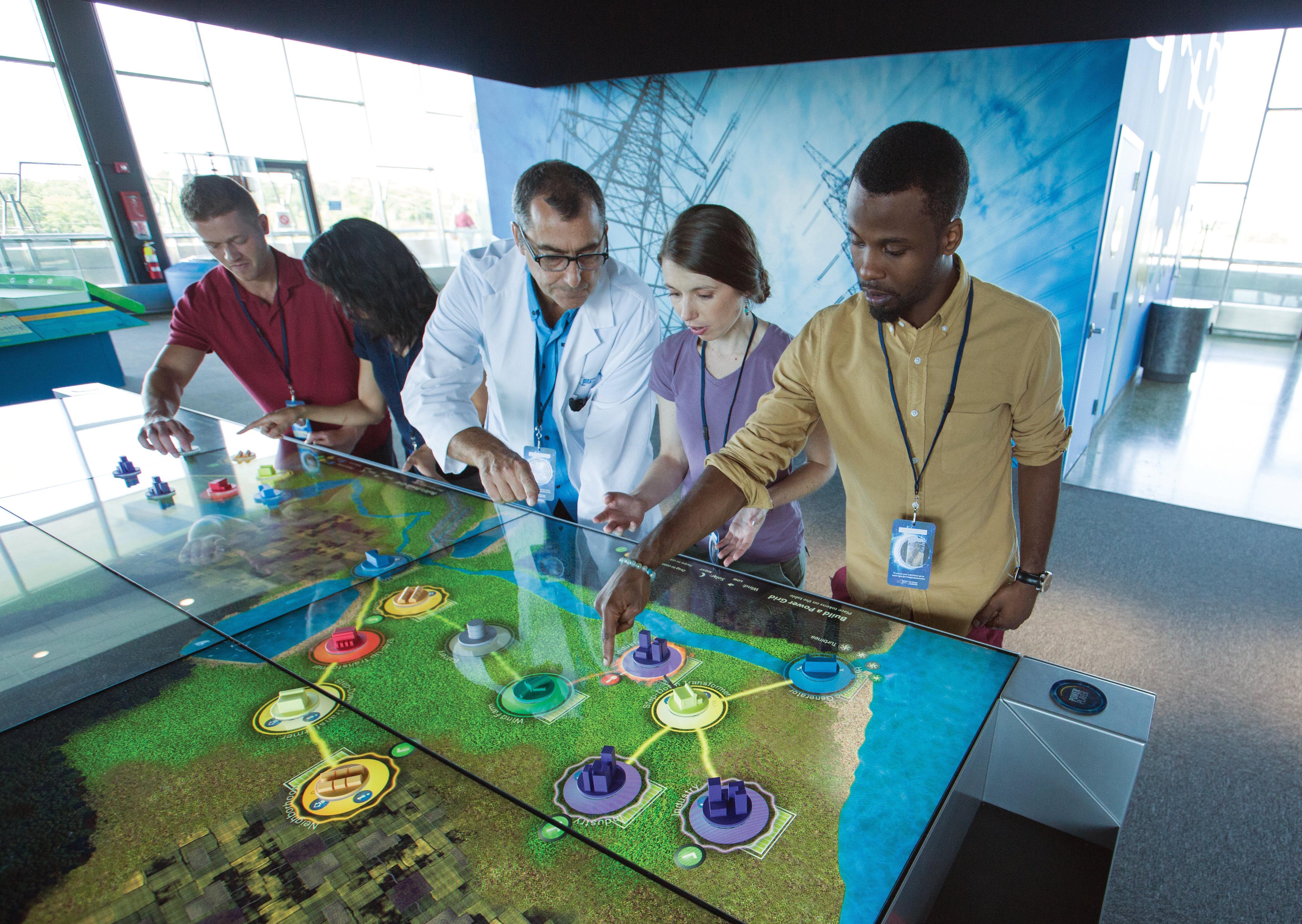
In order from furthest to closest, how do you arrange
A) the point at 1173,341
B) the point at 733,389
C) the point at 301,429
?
1. the point at 1173,341
2. the point at 301,429
3. the point at 733,389

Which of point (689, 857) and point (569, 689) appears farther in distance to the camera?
point (569, 689)

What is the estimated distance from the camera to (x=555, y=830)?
0.81 metres

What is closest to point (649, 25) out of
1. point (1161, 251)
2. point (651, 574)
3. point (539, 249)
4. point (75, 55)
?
point (539, 249)

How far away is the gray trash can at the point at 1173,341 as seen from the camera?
6.46 metres

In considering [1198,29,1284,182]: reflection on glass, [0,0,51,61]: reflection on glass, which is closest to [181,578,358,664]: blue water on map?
[1198,29,1284,182]: reflection on glass

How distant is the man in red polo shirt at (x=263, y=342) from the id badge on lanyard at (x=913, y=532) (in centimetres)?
197

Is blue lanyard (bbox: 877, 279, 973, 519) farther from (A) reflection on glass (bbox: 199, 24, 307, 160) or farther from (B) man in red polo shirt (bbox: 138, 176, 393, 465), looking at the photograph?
(A) reflection on glass (bbox: 199, 24, 307, 160)

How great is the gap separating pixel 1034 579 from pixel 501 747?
1.16 meters

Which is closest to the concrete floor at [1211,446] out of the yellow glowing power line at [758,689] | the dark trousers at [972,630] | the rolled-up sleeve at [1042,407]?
the dark trousers at [972,630]

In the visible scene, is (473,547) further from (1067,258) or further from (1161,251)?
(1161,251)

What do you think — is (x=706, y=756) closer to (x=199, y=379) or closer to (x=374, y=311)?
(x=374, y=311)

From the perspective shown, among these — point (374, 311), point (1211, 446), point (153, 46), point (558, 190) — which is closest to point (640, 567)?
point (558, 190)

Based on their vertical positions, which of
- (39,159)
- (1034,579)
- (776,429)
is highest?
(39,159)

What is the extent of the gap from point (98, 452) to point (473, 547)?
5.70 ft
